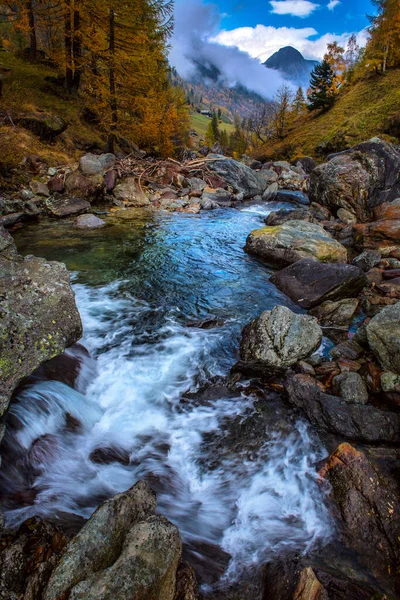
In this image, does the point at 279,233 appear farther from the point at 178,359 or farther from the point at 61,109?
the point at 61,109

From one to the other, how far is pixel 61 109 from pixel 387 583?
28.3 meters

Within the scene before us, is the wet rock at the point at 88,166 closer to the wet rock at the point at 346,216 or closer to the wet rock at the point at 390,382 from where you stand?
the wet rock at the point at 346,216

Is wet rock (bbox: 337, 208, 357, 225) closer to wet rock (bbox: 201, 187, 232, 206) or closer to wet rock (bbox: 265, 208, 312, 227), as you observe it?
wet rock (bbox: 265, 208, 312, 227)

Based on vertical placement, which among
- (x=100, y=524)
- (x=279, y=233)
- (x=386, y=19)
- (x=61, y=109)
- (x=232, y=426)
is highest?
(x=386, y=19)

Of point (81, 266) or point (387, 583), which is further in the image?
point (81, 266)

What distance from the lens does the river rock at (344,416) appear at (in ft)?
14.4

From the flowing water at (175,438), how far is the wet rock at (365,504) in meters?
0.29

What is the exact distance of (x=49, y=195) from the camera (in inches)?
613

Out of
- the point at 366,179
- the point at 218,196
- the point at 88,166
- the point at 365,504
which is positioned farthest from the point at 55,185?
the point at 365,504

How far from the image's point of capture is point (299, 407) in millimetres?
5031

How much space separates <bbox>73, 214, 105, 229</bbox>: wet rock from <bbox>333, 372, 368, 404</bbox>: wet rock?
41.1ft

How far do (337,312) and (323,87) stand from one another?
223ft

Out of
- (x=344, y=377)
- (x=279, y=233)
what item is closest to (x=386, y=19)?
(x=279, y=233)

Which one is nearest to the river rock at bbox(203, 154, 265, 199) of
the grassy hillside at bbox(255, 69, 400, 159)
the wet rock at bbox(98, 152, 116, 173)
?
the wet rock at bbox(98, 152, 116, 173)
